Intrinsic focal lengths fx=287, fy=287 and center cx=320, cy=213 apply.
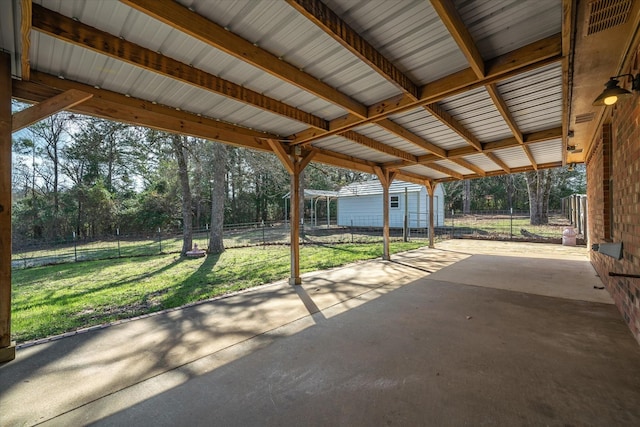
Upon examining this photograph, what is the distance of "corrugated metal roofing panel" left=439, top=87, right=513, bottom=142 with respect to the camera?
3.68 meters

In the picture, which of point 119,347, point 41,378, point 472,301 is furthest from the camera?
point 472,301

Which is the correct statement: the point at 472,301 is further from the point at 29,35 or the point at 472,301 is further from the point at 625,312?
the point at 29,35

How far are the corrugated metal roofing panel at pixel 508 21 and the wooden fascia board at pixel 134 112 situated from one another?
3331 mm

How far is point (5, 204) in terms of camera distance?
2561mm

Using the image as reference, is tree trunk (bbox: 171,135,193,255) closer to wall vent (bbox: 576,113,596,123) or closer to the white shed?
wall vent (bbox: 576,113,596,123)

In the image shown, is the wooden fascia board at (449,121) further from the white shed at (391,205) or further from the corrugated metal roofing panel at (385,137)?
the white shed at (391,205)

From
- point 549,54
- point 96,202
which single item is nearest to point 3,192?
point 549,54

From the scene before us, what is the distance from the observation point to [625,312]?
335 centimetres

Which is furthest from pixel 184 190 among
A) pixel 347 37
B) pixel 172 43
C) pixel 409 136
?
pixel 347 37

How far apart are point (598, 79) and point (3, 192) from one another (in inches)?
220

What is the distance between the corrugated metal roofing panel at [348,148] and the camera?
5.29 meters

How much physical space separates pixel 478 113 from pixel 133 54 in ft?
14.2

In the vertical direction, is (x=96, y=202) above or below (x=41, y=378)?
above

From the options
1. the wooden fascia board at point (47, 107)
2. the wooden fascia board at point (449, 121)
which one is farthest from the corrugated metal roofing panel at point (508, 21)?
the wooden fascia board at point (47, 107)
